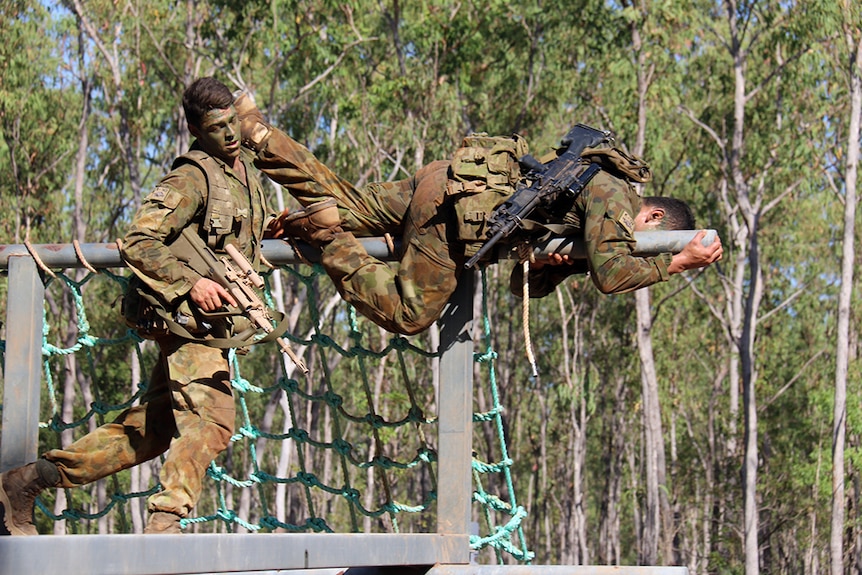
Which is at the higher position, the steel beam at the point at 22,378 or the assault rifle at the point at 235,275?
the assault rifle at the point at 235,275

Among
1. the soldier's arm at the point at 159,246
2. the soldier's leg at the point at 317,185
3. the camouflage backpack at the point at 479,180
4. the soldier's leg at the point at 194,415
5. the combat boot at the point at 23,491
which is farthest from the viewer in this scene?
the soldier's leg at the point at 317,185

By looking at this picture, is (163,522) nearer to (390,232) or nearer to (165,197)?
(165,197)

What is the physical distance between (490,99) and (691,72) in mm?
5341

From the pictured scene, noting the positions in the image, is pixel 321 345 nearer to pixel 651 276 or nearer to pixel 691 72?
pixel 651 276

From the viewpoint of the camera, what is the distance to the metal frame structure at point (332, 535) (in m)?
3.50

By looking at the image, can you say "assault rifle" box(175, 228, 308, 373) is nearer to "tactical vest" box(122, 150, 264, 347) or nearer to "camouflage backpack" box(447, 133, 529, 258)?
"tactical vest" box(122, 150, 264, 347)

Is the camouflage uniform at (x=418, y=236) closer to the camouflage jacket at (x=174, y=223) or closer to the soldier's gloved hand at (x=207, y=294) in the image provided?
the camouflage jacket at (x=174, y=223)

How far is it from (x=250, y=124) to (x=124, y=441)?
1.25 m

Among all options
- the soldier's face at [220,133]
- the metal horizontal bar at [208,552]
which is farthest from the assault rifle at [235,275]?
the metal horizontal bar at [208,552]

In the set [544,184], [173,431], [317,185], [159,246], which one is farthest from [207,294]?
[544,184]

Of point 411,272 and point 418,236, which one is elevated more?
point 418,236

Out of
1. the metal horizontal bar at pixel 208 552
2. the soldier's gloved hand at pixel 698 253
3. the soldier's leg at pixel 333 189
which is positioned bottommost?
the metal horizontal bar at pixel 208 552

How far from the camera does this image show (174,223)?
4.40 m

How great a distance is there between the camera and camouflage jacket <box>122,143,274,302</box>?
171 inches
